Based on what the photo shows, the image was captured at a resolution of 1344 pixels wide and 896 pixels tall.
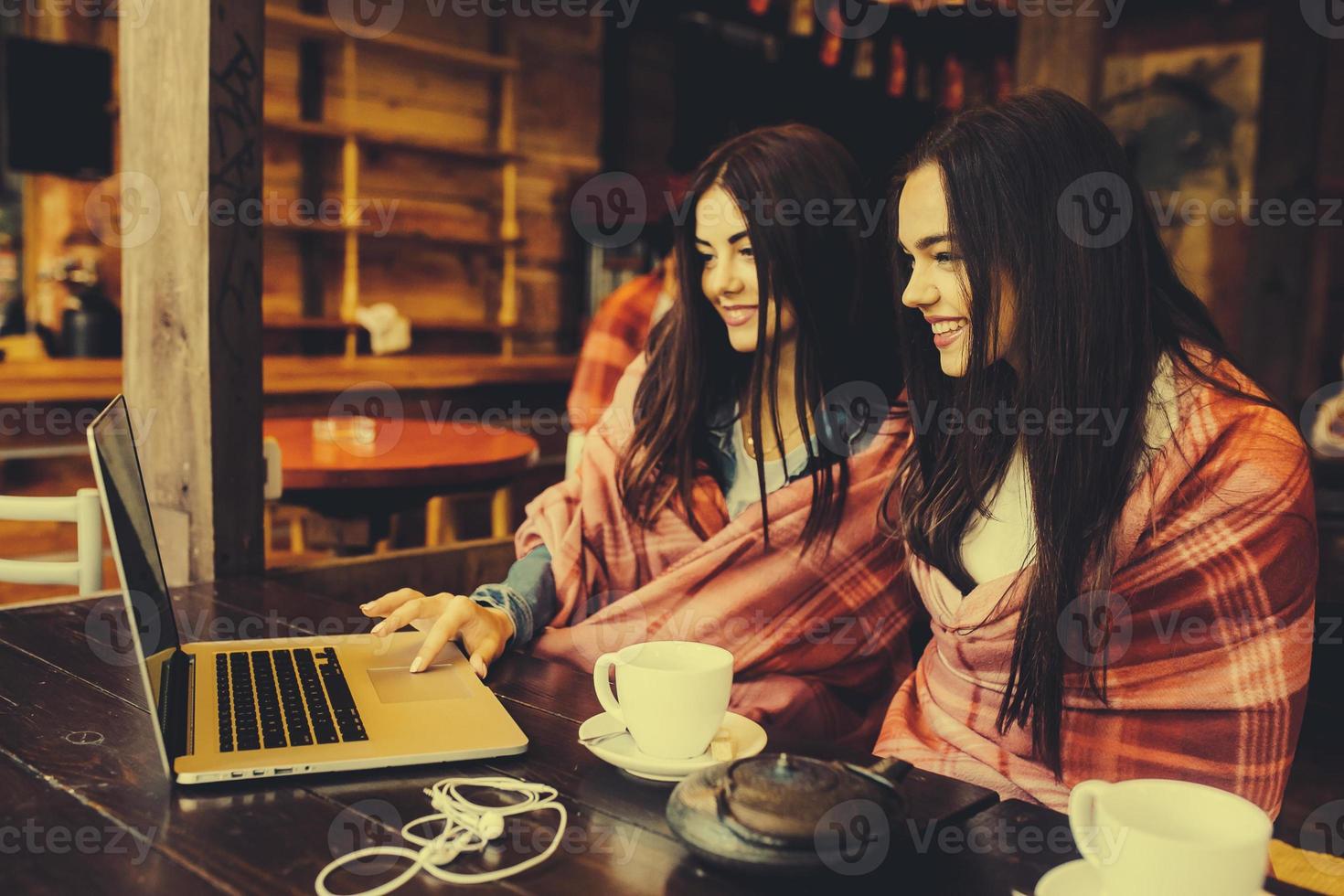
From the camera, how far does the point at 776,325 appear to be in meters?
1.70

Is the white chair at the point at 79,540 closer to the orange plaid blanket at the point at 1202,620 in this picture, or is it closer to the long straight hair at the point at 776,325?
the long straight hair at the point at 776,325

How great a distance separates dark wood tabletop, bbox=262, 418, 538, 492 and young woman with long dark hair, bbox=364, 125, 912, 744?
1.05 meters

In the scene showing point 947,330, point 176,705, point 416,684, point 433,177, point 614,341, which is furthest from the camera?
point 433,177

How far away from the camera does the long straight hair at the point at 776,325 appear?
1686 millimetres

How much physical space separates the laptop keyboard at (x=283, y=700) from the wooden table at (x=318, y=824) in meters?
0.06

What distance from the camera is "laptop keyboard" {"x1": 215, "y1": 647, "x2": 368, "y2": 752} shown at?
40.3 inches

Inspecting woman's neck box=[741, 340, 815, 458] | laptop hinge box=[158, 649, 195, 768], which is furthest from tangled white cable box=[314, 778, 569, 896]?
woman's neck box=[741, 340, 815, 458]

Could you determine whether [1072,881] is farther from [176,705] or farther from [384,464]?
[384,464]

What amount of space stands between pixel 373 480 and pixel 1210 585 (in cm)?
198

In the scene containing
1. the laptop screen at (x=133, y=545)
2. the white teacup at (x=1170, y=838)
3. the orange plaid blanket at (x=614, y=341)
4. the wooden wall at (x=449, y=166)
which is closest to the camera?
the white teacup at (x=1170, y=838)

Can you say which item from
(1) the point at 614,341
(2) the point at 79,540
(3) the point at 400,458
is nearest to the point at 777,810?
(2) the point at 79,540

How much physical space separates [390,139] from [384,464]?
250 cm

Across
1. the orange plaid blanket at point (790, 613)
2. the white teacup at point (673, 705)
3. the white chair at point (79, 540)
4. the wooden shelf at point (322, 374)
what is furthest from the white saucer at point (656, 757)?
the wooden shelf at point (322, 374)

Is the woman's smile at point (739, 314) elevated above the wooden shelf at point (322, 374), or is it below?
above
